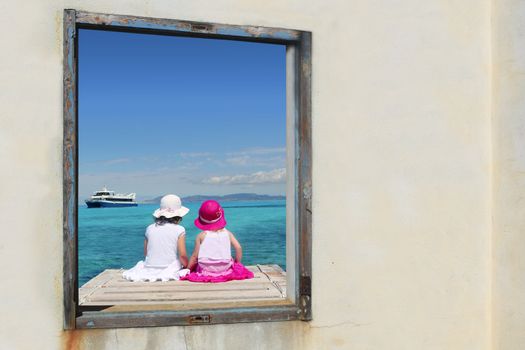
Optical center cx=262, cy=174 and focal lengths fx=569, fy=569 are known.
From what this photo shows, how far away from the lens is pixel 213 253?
5234 millimetres

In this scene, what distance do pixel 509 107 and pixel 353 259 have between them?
1.29 m

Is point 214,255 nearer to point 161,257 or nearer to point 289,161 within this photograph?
point 161,257

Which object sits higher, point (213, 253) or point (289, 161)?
point (289, 161)

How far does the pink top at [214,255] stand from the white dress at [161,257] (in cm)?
27

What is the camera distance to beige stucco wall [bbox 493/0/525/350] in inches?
129

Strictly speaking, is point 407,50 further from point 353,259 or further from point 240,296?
point 240,296

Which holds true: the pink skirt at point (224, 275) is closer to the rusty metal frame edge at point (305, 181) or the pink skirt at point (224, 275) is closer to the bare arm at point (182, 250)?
the bare arm at point (182, 250)

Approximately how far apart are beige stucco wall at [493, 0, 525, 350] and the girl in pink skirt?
2486mm

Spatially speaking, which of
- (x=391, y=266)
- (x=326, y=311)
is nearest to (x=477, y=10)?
(x=391, y=266)

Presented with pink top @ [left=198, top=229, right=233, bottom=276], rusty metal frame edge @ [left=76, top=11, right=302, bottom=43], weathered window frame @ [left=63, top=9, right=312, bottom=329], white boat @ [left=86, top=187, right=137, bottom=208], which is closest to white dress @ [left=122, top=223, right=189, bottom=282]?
pink top @ [left=198, top=229, right=233, bottom=276]

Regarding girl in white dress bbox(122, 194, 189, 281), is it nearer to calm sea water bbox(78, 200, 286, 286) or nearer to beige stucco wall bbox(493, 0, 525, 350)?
beige stucco wall bbox(493, 0, 525, 350)

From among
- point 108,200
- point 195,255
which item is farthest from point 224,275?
point 108,200

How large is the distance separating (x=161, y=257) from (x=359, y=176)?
106 inches

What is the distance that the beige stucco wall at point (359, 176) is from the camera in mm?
2885
